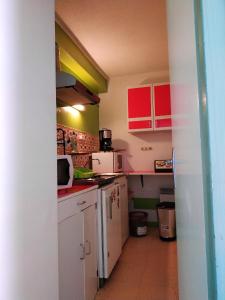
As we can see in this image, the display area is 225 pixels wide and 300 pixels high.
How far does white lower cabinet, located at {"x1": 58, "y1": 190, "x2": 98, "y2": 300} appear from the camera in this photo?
125 centimetres

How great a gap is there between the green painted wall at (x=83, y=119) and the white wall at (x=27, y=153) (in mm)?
1439

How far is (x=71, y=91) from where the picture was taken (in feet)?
6.20

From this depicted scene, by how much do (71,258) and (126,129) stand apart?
2586 millimetres

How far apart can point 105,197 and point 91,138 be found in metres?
1.57

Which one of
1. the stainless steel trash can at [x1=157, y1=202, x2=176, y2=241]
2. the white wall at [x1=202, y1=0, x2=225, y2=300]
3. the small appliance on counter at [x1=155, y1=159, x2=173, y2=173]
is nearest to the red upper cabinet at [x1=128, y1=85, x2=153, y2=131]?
the small appliance on counter at [x1=155, y1=159, x2=173, y2=173]

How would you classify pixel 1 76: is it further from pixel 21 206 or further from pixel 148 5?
pixel 148 5

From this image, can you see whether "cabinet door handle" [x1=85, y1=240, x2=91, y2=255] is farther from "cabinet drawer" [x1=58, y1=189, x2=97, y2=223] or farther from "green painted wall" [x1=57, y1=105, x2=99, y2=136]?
"green painted wall" [x1=57, y1=105, x2=99, y2=136]

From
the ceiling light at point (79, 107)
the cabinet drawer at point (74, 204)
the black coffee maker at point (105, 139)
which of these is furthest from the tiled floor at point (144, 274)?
the ceiling light at point (79, 107)

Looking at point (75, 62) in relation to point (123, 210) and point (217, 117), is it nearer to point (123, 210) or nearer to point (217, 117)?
point (123, 210)

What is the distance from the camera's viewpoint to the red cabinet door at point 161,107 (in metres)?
3.15

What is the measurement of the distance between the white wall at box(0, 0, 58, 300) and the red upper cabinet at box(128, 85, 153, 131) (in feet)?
7.66

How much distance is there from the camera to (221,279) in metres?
0.25

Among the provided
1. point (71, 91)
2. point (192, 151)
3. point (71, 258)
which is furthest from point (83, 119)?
point (192, 151)

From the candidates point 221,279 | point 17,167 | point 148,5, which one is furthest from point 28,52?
point 148,5
